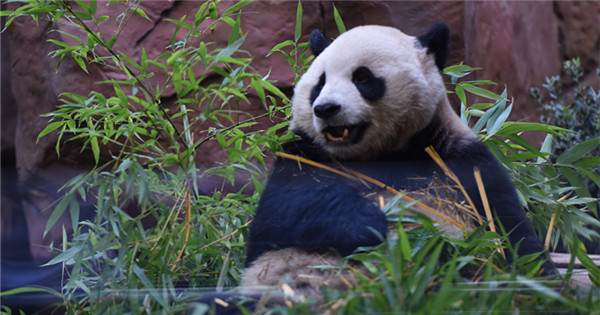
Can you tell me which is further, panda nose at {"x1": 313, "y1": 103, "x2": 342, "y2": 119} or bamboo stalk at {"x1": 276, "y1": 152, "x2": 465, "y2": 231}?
panda nose at {"x1": 313, "y1": 103, "x2": 342, "y2": 119}

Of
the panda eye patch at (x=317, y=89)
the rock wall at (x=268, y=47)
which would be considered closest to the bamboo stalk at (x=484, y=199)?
the panda eye patch at (x=317, y=89)

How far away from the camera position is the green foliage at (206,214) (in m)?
0.96

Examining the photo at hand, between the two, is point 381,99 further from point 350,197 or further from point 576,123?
point 576,123

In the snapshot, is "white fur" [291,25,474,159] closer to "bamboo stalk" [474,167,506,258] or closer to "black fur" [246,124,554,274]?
"black fur" [246,124,554,274]

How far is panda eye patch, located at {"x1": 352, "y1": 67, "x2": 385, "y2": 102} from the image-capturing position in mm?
1459

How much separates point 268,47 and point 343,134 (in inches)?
29.8

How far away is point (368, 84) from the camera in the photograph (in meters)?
1.47

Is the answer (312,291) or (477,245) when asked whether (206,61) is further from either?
(477,245)

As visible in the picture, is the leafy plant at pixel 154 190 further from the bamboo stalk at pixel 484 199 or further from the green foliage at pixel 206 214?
the bamboo stalk at pixel 484 199

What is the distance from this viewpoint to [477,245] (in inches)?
44.1

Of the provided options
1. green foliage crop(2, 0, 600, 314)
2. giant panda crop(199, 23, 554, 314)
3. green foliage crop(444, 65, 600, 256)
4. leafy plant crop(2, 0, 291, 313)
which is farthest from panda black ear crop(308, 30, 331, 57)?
green foliage crop(444, 65, 600, 256)

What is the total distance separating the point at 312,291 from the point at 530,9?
2.35 meters

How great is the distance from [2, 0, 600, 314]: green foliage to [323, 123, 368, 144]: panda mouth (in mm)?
120

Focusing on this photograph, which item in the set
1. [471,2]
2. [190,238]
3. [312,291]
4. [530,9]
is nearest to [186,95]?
[190,238]
